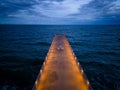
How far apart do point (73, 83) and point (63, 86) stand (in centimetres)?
77

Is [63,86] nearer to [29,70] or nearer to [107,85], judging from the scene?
[107,85]

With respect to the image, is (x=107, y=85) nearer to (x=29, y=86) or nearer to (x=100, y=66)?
(x=100, y=66)

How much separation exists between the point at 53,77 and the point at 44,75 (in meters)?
0.78

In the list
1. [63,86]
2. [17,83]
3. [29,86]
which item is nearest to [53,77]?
[63,86]

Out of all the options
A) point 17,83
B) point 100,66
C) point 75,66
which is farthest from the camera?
point 100,66

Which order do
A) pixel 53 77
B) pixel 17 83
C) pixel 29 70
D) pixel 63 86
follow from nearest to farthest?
1. pixel 63 86
2. pixel 53 77
3. pixel 17 83
4. pixel 29 70

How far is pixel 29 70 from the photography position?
58.2ft

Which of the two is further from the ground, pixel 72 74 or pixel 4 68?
pixel 72 74

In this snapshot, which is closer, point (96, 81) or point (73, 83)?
point (73, 83)

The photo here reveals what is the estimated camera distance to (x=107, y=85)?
13.6 meters

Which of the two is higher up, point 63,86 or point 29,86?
point 63,86

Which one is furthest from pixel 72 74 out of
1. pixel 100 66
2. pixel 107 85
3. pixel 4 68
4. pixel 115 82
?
pixel 4 68

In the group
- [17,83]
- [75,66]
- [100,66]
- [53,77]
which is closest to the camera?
[53,77]

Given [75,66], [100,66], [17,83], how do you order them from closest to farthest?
[75,66], [17,83], [100,66]
